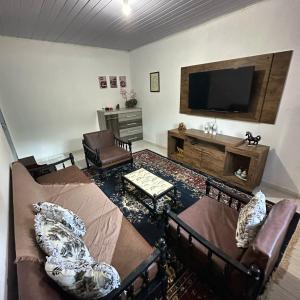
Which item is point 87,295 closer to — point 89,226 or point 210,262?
point 89,226

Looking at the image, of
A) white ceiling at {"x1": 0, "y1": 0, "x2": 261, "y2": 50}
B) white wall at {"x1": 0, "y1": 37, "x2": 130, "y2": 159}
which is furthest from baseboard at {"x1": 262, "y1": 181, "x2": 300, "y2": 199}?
white wall at {"x1": 0, "y1": 37, "x2": 130, "y2": 159}

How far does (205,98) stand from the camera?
3.09 meters

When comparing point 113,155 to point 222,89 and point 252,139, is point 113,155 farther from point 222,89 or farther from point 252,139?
point 252,139

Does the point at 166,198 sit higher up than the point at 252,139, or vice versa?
the point at 252,139

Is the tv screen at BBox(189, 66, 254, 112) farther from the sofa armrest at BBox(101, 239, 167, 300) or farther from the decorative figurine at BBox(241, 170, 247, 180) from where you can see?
the sofa armrest at BBox(101, 239, 167, 300)

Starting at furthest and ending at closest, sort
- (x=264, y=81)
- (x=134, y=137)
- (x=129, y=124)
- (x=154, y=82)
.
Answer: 1. (x=134, y=137)
2. (x=129, y=124)
3. (x=154, y=82)
4. (x=264, y=81)

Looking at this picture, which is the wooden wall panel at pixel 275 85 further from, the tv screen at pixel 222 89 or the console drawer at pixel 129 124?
the console drawer at pixel 129 124

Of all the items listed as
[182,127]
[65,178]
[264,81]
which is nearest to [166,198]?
[65,178]

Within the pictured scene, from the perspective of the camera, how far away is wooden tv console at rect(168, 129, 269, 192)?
2430mm

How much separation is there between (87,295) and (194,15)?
3395 mm

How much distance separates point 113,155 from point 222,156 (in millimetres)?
1868

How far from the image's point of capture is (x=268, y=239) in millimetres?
897

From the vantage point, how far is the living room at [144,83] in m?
2.12

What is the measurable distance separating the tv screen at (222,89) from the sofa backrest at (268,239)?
1.97 m
